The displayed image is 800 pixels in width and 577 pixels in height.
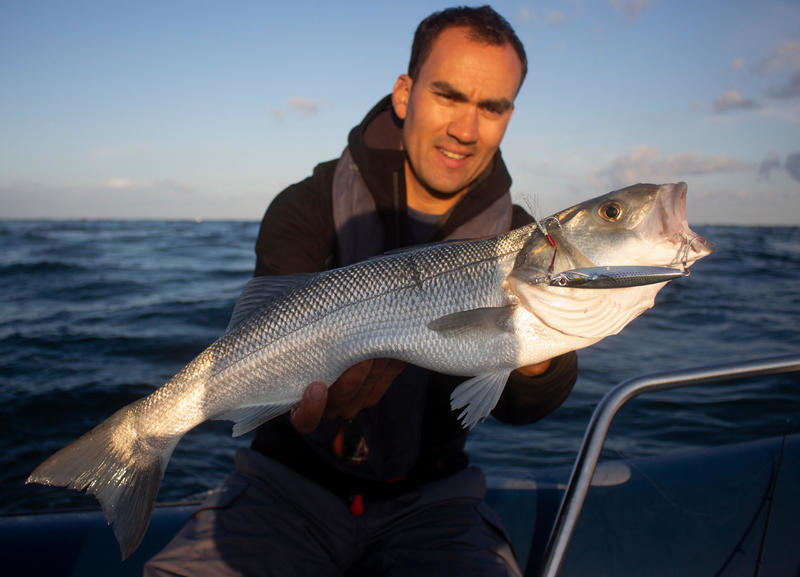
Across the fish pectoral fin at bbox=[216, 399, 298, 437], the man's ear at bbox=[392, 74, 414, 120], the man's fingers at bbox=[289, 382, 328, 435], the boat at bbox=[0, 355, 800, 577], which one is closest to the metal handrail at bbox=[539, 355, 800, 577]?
the boat at bbox=[0, 355, 800, 577]

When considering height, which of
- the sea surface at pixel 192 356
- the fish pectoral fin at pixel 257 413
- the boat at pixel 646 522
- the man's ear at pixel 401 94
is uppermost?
the man's ear at pixel 401 94

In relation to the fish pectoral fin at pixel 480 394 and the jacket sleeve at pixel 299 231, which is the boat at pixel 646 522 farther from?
the jacket sleeve at pixel 299 231

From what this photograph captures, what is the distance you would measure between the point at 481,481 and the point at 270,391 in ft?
4.55

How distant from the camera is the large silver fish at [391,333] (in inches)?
94.2

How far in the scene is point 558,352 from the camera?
254 centimetres

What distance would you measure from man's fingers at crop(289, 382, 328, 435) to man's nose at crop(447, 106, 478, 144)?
78.0 inches

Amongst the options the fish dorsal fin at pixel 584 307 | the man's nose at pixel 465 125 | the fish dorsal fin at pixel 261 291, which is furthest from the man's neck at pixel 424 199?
the fish dorsal fin at pixel 584 307

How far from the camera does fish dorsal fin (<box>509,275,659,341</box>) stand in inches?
92.3

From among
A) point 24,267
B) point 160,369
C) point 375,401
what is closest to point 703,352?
point 375,401

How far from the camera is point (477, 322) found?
8.11 feet

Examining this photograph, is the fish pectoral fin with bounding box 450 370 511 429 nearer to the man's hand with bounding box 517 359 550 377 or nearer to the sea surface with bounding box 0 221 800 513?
the man's hand with bounding box 517 359 550 377

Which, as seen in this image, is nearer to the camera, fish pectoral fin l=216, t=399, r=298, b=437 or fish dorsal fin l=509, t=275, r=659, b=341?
fish dorsal fin l=509, t=275, r=659, b=341

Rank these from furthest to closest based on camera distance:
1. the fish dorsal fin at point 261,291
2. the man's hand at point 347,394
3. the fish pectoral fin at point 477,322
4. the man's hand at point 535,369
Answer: the man's hand at point 535,369 < the fish dorsal fin at point 261,291 < the man's hand at point 347,394 < the fish pectoral fin at point 477,322

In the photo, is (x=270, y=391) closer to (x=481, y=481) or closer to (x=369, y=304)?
(x=369, y=304)
